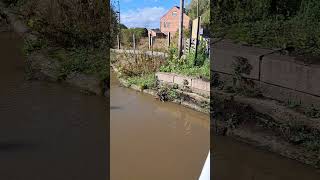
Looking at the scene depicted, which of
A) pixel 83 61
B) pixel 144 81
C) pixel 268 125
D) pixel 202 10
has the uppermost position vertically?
pixel 202 10

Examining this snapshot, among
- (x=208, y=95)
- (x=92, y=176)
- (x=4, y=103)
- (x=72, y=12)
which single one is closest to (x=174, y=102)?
(x=208, y=95)

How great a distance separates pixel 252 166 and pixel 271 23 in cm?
249

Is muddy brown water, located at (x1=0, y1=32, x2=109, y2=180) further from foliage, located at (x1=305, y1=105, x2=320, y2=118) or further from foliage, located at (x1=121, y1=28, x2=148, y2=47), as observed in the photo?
foliage, located at (x1=121, y1=28, x2=148, y2=47)

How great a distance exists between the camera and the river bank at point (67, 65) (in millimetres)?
5875

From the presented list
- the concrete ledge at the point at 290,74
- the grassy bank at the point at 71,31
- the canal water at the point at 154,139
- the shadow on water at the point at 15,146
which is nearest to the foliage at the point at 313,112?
the concrete ledge at the point at 290,74

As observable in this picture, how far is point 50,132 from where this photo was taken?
4289 millimetres

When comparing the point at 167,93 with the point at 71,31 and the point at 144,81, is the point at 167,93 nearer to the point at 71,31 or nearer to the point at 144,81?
the point at 144,81

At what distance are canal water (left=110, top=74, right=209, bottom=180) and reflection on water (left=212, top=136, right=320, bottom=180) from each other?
17 centimetres

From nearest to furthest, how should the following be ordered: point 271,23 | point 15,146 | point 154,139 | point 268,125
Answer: point 15,146 → point 268,125 → point 154,139 → point 271,23

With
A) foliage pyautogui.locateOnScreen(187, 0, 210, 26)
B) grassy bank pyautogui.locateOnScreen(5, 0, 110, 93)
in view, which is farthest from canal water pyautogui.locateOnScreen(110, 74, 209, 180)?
foliage pyautogui.locateOnScreen(187, 0, 210, 26)

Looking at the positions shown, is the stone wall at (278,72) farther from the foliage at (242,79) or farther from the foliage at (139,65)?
the foliage at (139,65)

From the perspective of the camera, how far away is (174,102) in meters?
5.63

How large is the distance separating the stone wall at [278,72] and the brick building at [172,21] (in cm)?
147

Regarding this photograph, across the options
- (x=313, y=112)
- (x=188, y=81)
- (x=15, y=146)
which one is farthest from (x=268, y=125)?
(x=15, y=146)
